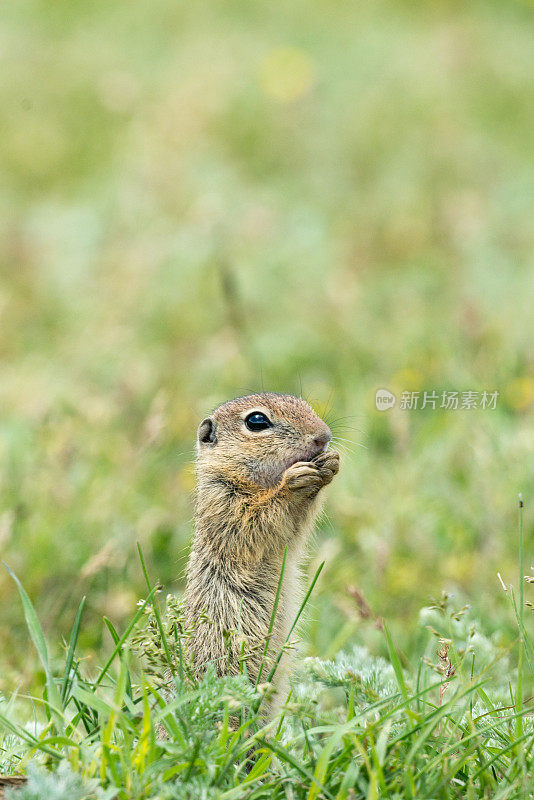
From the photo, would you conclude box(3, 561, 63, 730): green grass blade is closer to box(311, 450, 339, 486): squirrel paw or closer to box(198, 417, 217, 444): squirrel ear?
box(311, 450, 339, 486): squirrel paw

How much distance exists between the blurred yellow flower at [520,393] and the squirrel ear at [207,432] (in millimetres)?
2542

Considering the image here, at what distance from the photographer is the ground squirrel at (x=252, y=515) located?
3035 mm

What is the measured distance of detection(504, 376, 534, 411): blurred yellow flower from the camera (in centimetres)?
550

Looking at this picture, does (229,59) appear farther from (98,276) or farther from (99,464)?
(99,464)

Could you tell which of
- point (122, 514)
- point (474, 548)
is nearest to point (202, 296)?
point (122, 514)

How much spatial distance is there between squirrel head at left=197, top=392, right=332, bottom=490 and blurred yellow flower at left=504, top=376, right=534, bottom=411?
2408 millimetres

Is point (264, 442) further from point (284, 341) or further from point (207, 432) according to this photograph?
point (284, 341)

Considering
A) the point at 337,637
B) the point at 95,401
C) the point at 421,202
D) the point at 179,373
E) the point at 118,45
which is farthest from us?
the point at 118,45

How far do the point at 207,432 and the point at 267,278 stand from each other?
447 cm

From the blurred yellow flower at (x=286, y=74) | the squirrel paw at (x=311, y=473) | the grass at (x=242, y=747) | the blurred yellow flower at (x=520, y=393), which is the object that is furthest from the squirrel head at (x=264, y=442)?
the blurred yellow flower at (x=286, y=74)

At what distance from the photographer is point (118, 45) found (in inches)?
469

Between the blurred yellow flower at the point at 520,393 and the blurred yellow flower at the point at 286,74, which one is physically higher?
the blurred yellow flower at the point at 286,74

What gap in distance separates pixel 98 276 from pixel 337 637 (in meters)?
4.98

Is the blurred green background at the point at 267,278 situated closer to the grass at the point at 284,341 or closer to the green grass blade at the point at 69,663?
the grass at the point at 284,341
